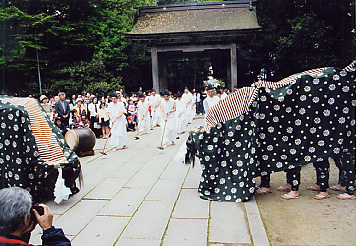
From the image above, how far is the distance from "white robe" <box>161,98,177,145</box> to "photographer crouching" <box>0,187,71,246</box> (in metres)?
7.46

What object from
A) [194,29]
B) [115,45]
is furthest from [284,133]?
[115,45]

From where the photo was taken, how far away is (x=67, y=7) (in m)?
21.7

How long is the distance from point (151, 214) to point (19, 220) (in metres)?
2.64

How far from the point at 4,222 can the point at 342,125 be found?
4.56 metres

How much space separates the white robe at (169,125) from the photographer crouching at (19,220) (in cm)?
746

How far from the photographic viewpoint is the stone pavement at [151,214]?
12.1 feet

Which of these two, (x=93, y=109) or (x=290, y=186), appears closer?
(x=290, y=186)

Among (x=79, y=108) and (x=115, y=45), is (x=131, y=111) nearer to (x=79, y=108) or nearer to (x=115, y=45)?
(x=79, y=108)

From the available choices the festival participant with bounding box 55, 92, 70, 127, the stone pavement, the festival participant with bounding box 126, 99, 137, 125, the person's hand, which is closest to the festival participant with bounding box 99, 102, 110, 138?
the festival participant with bounding box 55, 92, 70, 127

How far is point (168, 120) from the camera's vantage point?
9875 millimetres

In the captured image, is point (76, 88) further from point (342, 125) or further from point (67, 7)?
point (342, 125)

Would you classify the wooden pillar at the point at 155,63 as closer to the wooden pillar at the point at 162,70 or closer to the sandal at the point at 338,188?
the wooden pillar at the point at 162,70

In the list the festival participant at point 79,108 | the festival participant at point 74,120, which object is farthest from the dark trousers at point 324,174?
the festival participant at point 79,108

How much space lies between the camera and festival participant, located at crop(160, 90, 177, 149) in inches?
380
